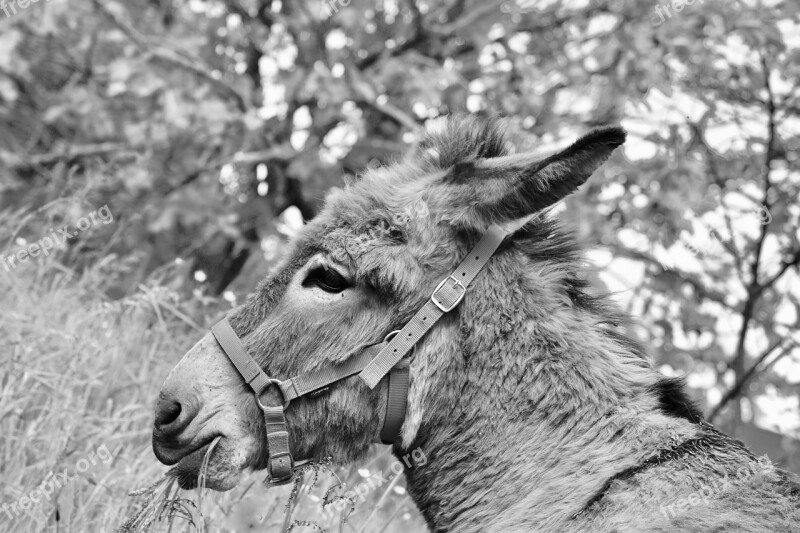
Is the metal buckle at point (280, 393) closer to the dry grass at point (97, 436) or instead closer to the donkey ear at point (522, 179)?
the dry grass at point (97, 436)

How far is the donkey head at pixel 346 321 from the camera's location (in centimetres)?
292

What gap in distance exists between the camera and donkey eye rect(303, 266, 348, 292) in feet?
10.0

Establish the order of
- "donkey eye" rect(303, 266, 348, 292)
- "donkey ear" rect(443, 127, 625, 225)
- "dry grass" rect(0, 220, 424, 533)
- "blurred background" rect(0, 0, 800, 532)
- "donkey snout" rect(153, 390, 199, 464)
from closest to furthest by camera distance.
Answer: "donkey ear" rect(443, 127, 625, 225) → "donkey snout" rect(153, 390, 199, 464) → "donkey eye" rect(303, 266, 348, 292) → "dry grass" rect(0, 220, 424, 533) → "blurred background" rect(0, 0, 800, 532)

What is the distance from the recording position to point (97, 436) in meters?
3.90

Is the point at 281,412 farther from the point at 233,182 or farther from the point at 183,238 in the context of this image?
the point at 233,182

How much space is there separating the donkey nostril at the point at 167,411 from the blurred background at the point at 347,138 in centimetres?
168

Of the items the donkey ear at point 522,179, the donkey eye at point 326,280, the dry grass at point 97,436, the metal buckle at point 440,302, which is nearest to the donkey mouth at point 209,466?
the dry grass at point 97,436

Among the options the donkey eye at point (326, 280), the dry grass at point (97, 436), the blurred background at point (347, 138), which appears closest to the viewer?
the donkey eye at point (326, 280)

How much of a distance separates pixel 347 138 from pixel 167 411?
4.68 m

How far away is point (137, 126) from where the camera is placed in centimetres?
627

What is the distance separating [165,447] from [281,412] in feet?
1.44

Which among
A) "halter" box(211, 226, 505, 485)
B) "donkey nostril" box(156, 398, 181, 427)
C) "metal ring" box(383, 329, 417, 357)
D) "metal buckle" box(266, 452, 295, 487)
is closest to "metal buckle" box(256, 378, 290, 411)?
"halter" box(211, 226, 505, 485)

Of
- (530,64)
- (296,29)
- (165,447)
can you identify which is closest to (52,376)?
(165,447)

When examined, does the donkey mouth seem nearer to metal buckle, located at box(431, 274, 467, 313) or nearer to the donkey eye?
the donkey eye
